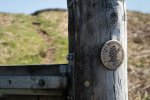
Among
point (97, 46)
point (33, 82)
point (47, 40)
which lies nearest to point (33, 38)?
point (47, 40)

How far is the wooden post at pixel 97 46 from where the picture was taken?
2023 mm

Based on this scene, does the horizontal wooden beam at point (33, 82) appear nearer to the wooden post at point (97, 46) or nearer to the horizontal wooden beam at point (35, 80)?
the horizontal wooden beam at point (35, 80)

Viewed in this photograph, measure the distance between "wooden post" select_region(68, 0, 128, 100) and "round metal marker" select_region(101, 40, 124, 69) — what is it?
0.01 m

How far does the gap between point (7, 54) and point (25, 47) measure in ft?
2.88

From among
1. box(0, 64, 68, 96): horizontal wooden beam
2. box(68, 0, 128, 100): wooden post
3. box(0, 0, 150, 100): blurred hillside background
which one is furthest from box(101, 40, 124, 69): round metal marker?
box(0, 0, 150, 100): blurred hillside background

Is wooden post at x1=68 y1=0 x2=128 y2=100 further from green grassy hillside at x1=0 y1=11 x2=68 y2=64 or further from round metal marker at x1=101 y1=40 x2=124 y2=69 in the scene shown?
green grassy hillside at x1=0 y1=11 x2=68 y2=64

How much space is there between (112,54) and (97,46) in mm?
81

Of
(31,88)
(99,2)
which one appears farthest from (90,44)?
(31,88)

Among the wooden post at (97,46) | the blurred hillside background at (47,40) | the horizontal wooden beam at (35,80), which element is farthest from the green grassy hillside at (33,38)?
the wooden post at (97,46)

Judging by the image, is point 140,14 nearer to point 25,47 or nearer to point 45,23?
point 45,23

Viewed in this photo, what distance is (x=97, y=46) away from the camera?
202 centimetres

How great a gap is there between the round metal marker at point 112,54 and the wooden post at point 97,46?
0.01 meters

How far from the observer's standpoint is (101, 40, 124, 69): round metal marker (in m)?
2.01

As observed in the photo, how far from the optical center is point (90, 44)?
2.03 metres
